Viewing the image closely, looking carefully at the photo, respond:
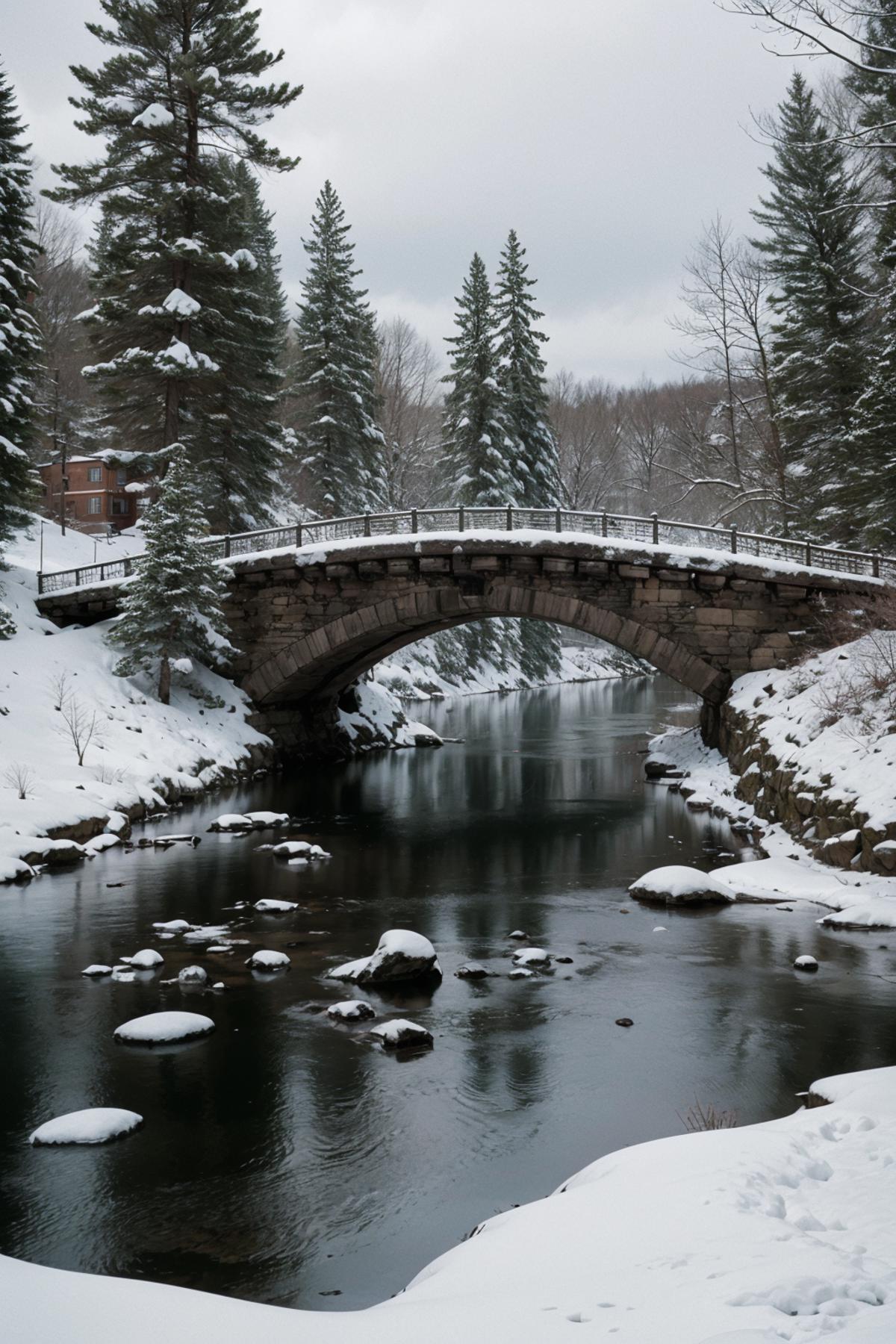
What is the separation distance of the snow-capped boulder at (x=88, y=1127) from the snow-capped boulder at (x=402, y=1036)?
223cm

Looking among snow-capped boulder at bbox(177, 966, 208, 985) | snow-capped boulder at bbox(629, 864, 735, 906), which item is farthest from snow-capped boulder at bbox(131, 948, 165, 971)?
snow-capped boulder at bbox(629, 864, 735, 906)

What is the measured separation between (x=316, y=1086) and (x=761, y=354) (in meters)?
29.5

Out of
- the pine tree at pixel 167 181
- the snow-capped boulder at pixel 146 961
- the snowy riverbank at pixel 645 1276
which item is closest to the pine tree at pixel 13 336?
the pine tree at pixel 167 181

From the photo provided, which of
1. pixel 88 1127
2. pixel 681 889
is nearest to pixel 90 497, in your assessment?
pixel 681 889

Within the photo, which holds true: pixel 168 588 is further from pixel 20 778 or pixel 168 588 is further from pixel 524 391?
pixel 524 391

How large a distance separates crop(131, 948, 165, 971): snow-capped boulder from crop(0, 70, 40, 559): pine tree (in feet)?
50.8

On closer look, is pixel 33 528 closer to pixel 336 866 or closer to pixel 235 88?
pixel 235 88

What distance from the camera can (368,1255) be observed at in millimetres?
5902

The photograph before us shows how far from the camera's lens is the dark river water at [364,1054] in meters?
6.25

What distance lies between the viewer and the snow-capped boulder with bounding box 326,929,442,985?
1060 centimetres

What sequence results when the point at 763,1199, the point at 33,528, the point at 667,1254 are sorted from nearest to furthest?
1. the point at 667,1254
2. the point at 763,1199
3. the point at 33,528

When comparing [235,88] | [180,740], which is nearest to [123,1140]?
[180,740]

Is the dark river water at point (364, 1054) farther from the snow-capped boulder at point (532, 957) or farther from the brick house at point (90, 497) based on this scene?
the brick house at point (90, 497)

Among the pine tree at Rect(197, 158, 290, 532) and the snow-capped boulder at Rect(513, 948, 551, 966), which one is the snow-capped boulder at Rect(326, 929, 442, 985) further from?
the pine tree at Rect(197, 158, 290, 532)
